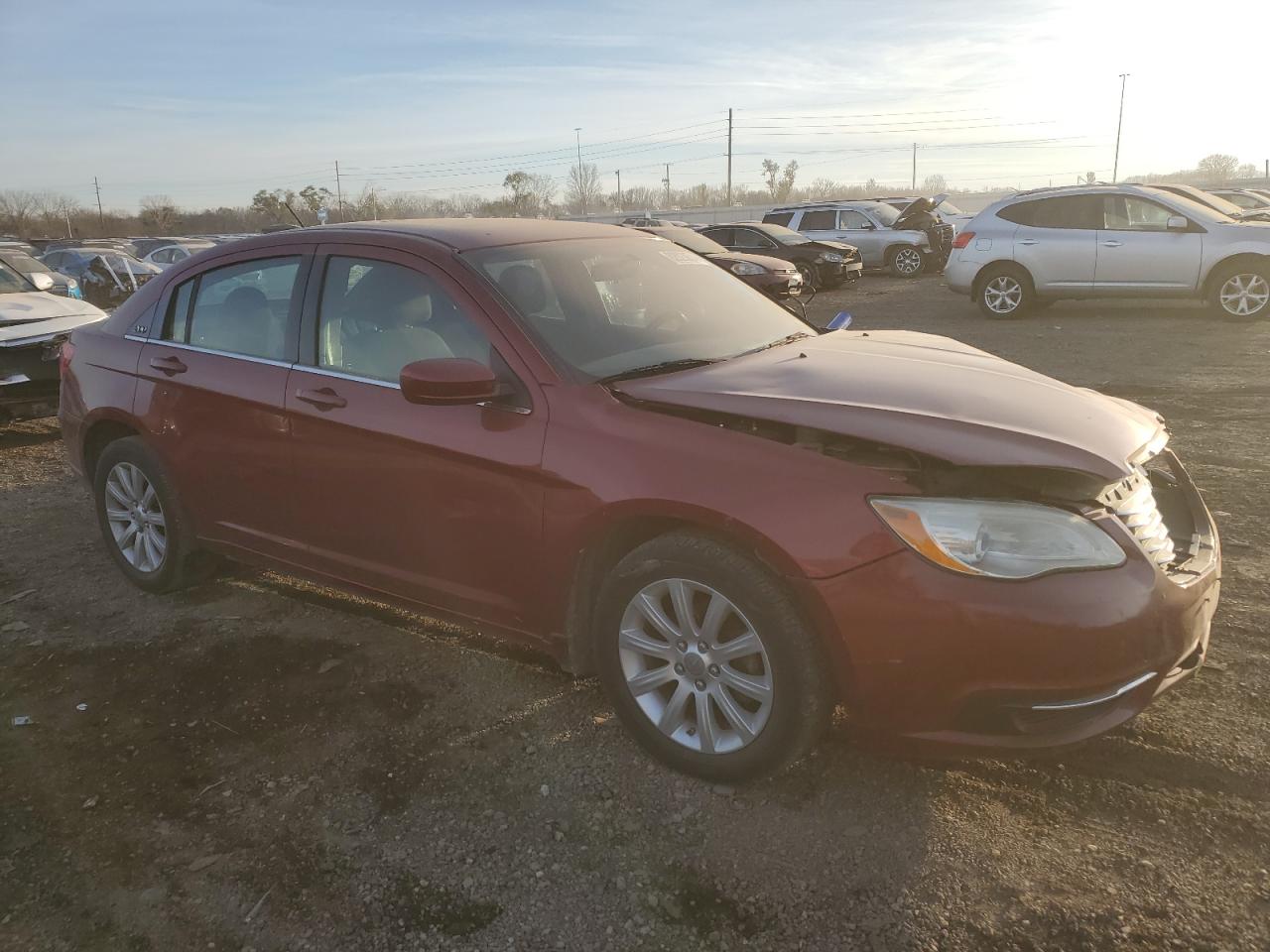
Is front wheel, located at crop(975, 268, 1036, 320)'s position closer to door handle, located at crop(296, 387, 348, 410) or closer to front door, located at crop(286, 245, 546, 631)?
front door, located at crop(286, 245, 546, 631)

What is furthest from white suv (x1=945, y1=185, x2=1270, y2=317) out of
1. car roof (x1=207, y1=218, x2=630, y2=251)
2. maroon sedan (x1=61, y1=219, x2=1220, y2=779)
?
→ car roof (x1=207, y1=218, x2=630, y2=251)

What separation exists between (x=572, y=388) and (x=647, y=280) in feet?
3.32

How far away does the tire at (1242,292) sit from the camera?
39.6ft

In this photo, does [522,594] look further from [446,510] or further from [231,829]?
[231,829]

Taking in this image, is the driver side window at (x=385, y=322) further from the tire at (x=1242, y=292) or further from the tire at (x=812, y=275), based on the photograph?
the tire at (x=812, y=275)

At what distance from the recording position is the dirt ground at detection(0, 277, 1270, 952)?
236 cm

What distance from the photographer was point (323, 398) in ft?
11.6

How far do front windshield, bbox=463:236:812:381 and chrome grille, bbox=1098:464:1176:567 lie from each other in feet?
4.66

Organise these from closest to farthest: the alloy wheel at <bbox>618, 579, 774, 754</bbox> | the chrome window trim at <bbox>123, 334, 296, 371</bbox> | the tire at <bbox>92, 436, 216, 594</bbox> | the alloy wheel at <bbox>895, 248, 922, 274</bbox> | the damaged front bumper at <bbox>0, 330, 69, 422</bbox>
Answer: the alloy wheel at <bbox>618, 579, 774, 754</bbox> < the chrome window trim at <bbox>123, 334, 296, 371</bbox> < the tire at <bbox>92, 436, 216, 594</bbox> < the damaged front bumper at <bbox>0, 330, 69, 422</bbox> < the alloy wheel at <bbox>895, 248, 922, 274</bbox>

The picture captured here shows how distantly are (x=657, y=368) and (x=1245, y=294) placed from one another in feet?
39.3

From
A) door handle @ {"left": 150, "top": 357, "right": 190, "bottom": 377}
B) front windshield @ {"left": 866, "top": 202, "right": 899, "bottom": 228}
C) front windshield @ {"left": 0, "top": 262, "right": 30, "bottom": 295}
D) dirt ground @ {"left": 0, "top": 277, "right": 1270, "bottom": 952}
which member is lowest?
dirt ground @ {"left": 0, "top": 277, "right": 1270, "bottom": 952}

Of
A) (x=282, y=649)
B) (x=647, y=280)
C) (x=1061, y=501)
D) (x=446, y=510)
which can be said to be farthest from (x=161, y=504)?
(x=1061, y=501)

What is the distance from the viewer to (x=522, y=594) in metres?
3.13


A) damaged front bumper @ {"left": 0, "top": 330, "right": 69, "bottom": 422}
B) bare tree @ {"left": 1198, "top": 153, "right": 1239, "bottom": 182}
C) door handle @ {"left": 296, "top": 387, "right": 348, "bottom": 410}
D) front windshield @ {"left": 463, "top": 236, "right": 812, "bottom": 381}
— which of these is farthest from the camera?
bare tree @ {"left": 1198, "top": 153, "right": 1239, "bottom": 182}
